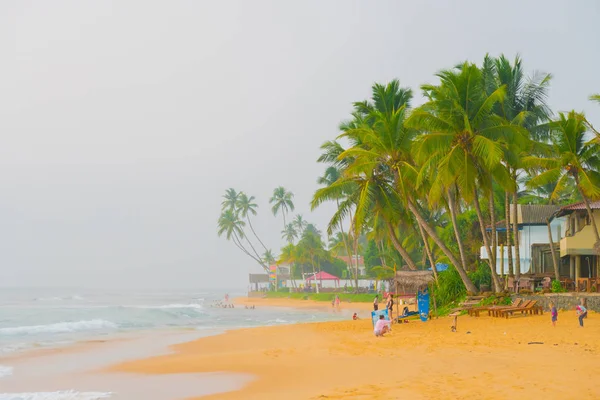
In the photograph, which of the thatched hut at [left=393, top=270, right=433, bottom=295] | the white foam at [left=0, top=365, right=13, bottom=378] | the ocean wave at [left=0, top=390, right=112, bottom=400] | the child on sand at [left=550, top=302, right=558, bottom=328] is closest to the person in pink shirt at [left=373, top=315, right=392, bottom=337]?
the child on sand at [left=550, top=302, right=558, bottom=328]

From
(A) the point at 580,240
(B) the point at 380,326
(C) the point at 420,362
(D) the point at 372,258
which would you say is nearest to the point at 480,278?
(A) the point at 580,240

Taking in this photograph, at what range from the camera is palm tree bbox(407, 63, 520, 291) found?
23.4m

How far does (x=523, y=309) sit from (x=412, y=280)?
5675 millimetres

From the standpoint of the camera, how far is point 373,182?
93.8ft

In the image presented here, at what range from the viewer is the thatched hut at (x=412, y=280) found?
26.7 meters

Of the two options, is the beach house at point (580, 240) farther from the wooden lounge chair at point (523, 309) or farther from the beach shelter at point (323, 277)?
the beach shelter at point (323, 277)

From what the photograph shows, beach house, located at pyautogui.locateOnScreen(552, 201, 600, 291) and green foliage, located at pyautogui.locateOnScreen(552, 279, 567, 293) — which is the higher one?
beach house, located at pyautogui.locateOnScreen(552, 201, 600, 291)

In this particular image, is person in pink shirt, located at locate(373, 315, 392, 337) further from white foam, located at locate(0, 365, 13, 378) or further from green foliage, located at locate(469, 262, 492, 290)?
white foam, located at locate(0, 365, 13, 378)

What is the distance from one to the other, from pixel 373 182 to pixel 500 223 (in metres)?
10.7

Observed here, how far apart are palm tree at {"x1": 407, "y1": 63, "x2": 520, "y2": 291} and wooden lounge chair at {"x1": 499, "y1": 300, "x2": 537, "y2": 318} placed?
441 cm

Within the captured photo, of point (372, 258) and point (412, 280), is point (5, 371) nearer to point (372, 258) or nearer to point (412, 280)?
point (412, 280)

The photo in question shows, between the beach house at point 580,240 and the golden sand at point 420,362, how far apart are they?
8312 millimetres

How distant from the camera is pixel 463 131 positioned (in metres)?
23.8

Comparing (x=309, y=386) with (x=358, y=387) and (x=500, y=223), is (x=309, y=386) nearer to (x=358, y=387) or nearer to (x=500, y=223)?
(x=358, y=387)
